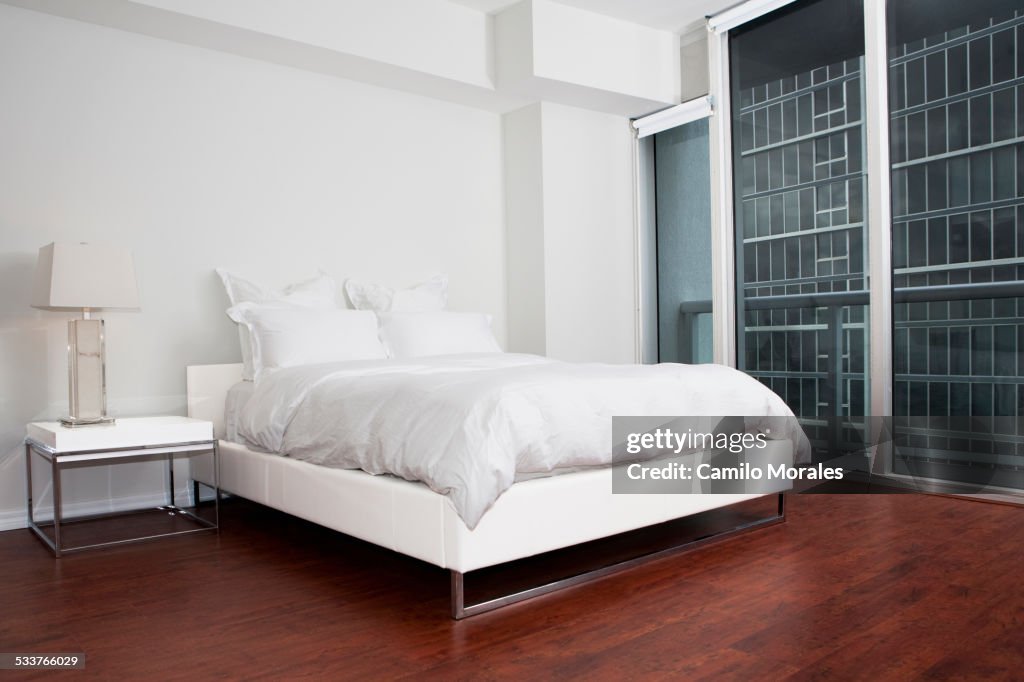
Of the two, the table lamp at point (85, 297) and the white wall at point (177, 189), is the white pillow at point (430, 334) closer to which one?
the white wall at point (177, 189)

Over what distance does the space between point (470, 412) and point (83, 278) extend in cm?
200

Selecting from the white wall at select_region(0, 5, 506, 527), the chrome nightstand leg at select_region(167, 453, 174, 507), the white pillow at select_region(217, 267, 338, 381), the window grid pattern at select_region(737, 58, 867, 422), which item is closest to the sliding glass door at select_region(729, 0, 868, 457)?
the window grid pattern at select_region(737, 58, 867, 422)

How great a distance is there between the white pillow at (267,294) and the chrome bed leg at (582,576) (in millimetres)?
1872

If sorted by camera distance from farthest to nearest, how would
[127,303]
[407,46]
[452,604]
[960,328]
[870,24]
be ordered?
[407,46], [870,24], [960,328], [127,303], [452,604]

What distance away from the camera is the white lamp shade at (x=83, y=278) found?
133 inches

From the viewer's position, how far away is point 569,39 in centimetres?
489

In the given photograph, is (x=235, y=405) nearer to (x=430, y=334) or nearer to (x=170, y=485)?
(x=170, y=485)

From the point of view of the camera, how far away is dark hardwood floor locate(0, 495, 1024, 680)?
2.04 meters

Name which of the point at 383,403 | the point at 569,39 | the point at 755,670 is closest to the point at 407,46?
the point at 569,39

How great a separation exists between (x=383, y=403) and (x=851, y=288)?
9.26ft

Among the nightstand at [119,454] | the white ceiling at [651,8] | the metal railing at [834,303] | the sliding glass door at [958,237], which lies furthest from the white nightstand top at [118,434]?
the sliding glass door at [958,237]

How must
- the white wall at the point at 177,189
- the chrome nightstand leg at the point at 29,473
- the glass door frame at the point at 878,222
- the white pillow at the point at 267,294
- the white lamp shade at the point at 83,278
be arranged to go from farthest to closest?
the glass door frame at the point at 878,222, the white pillow at the point at 267,294, the white wall at the point at 177,189, the chrome nightstand leg at the point at 29,473, the white lamp shade at the point at 83,278

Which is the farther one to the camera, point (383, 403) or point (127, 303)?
point (127, 303)

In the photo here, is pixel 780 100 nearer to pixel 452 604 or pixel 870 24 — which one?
pixel 870 24
